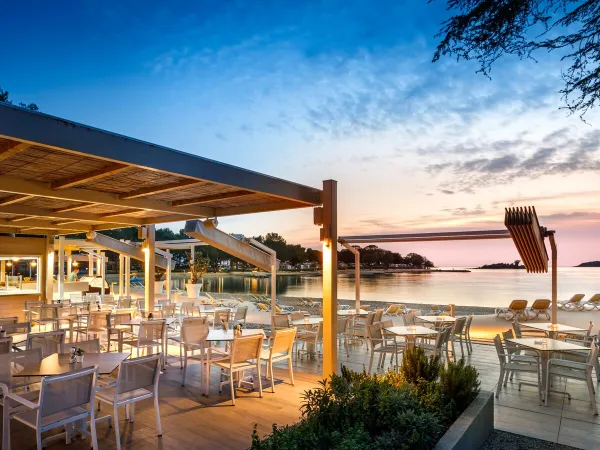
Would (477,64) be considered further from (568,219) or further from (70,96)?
(568,219)

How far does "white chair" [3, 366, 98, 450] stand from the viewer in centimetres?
345

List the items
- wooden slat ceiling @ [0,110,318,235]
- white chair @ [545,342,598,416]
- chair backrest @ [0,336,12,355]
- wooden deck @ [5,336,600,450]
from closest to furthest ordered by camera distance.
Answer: wooden deck @ [5,336,600,450]
wooden slat ceiling @ [0,110,318,235]
chair backrest @ [0,336,12,355]
white chair @ [545,342,598,416]

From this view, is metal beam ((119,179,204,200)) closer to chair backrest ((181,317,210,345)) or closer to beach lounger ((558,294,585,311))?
chair backrest ((181,317,210,345))

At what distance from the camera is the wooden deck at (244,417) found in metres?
Answer: 4.29

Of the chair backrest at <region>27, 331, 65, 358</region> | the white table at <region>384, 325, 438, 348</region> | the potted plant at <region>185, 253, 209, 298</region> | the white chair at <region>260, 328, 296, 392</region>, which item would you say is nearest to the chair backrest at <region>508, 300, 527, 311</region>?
the white table at <region>384, 325, 438, 348</region>

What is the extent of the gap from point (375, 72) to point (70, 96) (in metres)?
13.3

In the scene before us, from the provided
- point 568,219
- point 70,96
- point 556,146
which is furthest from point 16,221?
point 568,219

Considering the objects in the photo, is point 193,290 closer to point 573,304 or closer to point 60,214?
point 60,214

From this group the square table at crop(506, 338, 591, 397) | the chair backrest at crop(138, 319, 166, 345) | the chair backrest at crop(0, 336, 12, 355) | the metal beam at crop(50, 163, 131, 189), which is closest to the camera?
the metal beam at crop(50, 163, 131, 189)

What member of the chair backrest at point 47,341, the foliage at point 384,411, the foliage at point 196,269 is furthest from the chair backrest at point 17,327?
the foliage at point 196,269

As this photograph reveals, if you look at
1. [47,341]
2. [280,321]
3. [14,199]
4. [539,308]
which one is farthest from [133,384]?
[539,308]

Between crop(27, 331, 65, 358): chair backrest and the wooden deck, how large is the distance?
922 mm

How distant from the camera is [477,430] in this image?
12.9 ft

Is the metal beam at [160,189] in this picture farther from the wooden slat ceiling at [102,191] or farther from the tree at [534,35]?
the tree at [534,35]
